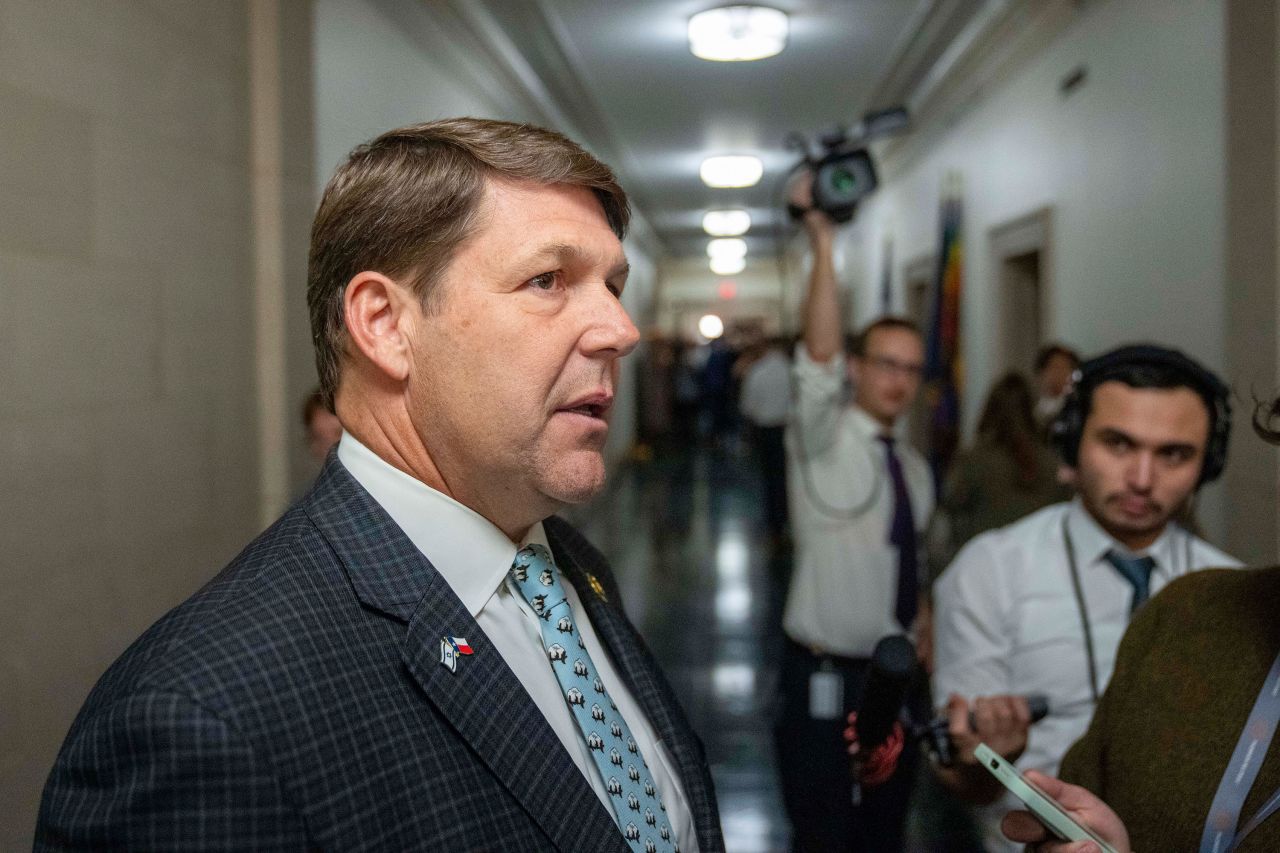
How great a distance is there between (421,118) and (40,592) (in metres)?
3.70

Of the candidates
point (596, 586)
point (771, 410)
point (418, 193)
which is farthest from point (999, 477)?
point (771, 410)

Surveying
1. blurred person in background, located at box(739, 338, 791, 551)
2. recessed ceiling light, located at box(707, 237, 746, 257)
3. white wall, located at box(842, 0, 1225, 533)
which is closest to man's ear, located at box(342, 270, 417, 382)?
white wall, located at box(842, 0, 1225, 533)

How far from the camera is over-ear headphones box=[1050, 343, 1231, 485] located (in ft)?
6.82

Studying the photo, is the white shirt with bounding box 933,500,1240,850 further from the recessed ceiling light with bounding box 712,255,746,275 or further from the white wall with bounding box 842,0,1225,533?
the recessed ceiling light with bounding box 712,255,746,275

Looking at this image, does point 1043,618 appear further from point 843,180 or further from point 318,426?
point 318,426

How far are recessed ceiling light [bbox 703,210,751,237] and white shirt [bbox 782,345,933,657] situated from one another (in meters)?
12.6

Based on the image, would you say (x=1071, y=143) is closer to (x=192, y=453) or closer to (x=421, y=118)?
(x=421, y=118)

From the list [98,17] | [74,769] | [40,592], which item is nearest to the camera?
[74,769]

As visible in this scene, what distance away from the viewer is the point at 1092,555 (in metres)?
2.15

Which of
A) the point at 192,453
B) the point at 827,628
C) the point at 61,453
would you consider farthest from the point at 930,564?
the point at 61,453

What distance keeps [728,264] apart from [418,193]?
2261 cm

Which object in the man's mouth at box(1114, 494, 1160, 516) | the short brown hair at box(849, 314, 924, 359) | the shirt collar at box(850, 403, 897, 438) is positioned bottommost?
the man's mouth at box(1114, 494, 1160, 516)

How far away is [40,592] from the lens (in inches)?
82.5

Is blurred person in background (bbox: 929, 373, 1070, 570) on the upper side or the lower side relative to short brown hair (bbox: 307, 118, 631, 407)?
lower
